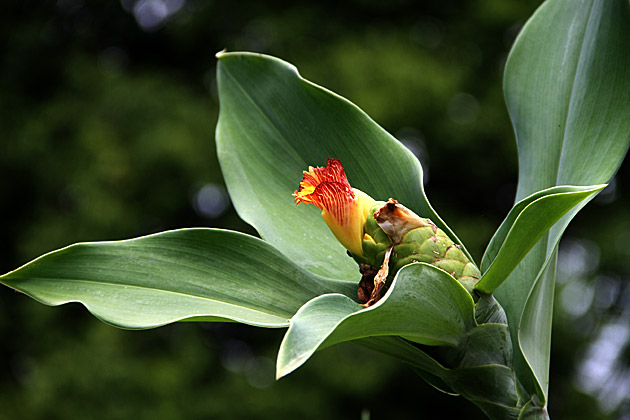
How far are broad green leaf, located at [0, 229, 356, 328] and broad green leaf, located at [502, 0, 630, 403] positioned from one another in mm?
118

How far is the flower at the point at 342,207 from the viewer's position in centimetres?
41

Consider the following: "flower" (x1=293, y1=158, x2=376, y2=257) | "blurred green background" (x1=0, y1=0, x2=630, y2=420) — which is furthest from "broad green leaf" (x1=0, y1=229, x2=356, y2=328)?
"blurred green background" (x1=0, y1=0, x2=630, y2=420)

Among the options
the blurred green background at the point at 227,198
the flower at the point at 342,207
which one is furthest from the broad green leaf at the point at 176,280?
the blurred green background at the point at 227,198

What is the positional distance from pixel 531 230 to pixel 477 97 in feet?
10.7

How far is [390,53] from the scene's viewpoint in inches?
135

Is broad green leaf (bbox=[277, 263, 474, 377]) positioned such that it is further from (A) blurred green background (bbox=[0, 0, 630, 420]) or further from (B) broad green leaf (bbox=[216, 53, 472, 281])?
(A) blurred green background (bbox=[0, 0, 630, 420])

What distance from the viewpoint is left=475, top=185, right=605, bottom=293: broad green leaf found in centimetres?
36

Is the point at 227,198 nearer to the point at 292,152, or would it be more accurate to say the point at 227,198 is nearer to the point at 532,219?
the point at 292,152

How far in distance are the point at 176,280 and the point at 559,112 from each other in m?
0.29

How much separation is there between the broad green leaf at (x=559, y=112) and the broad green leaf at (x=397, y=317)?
5 centimetres

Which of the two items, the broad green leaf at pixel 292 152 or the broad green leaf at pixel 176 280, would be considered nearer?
the broad green leaf at pixel 176 280

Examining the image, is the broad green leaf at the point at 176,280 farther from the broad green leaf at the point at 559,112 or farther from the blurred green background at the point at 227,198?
the blurred green background at the point at 227,198

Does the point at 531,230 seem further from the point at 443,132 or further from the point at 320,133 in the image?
the point at 443,132

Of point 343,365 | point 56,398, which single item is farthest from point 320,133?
point 56,398
